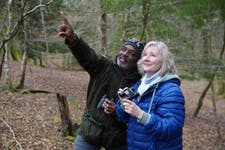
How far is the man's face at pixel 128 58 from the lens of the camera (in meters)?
3.34

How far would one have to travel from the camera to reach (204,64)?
10.5 m

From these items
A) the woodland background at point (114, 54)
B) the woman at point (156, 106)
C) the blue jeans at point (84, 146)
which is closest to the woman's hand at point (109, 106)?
the woman at point (156, 106)

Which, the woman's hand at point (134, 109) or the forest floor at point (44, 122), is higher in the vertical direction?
the woman's hand at point (134, 109)

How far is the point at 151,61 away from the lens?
2938mm

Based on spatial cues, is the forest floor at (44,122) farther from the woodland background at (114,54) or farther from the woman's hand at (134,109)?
the woman's hand at (134,109)

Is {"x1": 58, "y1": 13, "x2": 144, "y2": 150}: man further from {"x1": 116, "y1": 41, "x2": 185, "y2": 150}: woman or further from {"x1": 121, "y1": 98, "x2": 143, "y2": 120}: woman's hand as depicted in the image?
{"x1": 121, "y1": 98, "x2": 143, "y2": 120}: woman's hand

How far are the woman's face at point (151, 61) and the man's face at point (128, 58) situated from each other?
0.35 meters

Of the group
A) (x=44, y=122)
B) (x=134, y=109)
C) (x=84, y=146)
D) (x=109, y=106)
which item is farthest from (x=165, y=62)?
(x=44, y=122)

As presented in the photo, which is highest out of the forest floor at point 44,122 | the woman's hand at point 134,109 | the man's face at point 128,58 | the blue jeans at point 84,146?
the man's face at point 128,58

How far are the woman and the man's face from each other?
0.30 m

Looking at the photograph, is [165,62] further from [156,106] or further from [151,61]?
[156,106]

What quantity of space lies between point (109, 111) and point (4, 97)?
6795 mm

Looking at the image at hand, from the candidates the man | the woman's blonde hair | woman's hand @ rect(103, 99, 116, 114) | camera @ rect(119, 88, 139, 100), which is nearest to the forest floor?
the man

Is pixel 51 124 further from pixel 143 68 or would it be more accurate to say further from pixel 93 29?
pixel 93 29
